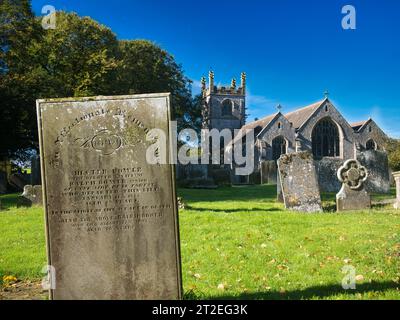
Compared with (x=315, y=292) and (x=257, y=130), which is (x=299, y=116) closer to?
(x=257, y=130)

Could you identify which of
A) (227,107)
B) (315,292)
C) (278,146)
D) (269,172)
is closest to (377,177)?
(269,172)

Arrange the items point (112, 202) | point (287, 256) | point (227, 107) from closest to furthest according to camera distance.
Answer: point (112, 202), point (287, 256), point (227, 107)

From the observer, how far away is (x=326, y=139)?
1935 inches

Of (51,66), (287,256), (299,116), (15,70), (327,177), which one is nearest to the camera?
(287,256)

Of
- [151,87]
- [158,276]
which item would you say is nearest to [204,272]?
[158,276]

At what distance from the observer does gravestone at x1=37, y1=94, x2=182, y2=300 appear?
4332 mm

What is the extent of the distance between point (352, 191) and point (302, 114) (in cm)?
3933

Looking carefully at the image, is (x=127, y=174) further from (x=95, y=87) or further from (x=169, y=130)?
(x=95, y=87)

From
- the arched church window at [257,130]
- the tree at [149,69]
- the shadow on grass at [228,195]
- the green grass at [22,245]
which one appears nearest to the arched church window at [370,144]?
the arched church window at [257,130]

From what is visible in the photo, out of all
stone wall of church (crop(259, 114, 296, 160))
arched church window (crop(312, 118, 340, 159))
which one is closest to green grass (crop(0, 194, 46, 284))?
stone wall of church (crop(259, 114, 296, 160))

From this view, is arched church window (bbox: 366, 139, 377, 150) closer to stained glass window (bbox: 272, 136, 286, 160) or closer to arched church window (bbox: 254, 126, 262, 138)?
stained glass window (bbox: 272, 136, 286, 160)

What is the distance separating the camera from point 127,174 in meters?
4.34

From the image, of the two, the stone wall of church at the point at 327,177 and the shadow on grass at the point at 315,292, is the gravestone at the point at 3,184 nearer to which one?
the stone wall of church at the point at 327,177

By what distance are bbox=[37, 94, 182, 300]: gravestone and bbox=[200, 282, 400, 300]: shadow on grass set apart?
89 cm
